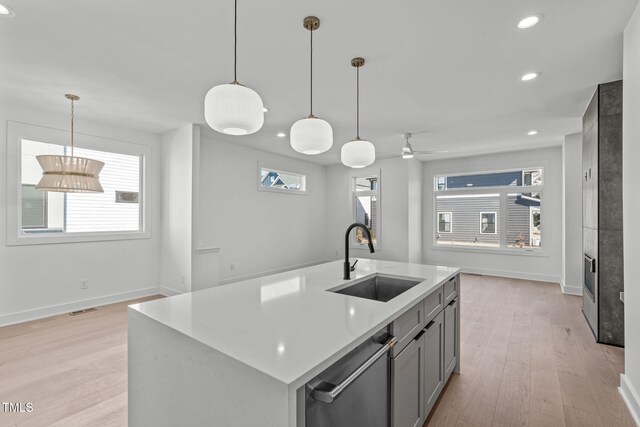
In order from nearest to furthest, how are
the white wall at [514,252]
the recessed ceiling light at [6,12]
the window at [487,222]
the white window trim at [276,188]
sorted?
1. the recessed ceiling light at [6,12]
2. the white wall at [514,252]
3. the white window trim at [276,188]
4. the window at [487,222]

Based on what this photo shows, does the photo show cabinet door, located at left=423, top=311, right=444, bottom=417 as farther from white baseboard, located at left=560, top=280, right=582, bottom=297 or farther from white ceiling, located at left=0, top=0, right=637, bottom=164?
white baseboard, located at left=560, top=280, right=582, bottom=297

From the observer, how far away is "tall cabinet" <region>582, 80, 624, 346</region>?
3.09m

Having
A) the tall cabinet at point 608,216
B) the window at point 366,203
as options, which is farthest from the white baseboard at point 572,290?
the window at point 366,203

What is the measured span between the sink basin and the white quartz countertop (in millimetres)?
145

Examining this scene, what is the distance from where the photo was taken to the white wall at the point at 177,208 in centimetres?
456

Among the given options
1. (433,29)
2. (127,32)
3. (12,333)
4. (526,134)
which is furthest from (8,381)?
(526,134)

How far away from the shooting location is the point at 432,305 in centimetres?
198

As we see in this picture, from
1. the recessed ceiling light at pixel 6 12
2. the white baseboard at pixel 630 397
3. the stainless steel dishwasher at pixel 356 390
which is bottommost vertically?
the white baseboard at pixel 630 397

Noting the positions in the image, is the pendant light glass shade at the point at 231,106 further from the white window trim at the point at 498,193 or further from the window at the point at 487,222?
the window at the point at 487,222

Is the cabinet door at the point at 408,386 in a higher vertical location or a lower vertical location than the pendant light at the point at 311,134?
lower

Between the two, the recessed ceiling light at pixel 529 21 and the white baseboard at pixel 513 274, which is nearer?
the recessed ceiling light at pixel 529 21

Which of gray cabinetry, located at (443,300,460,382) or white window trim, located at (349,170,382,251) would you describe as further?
white window trim, located at (349,170,382,251)

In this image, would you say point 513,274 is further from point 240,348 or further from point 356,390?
point 240,348

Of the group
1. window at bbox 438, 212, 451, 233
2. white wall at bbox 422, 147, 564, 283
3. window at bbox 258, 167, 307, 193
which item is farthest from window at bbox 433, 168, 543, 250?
window at bbox 258, 167, 307, 193
